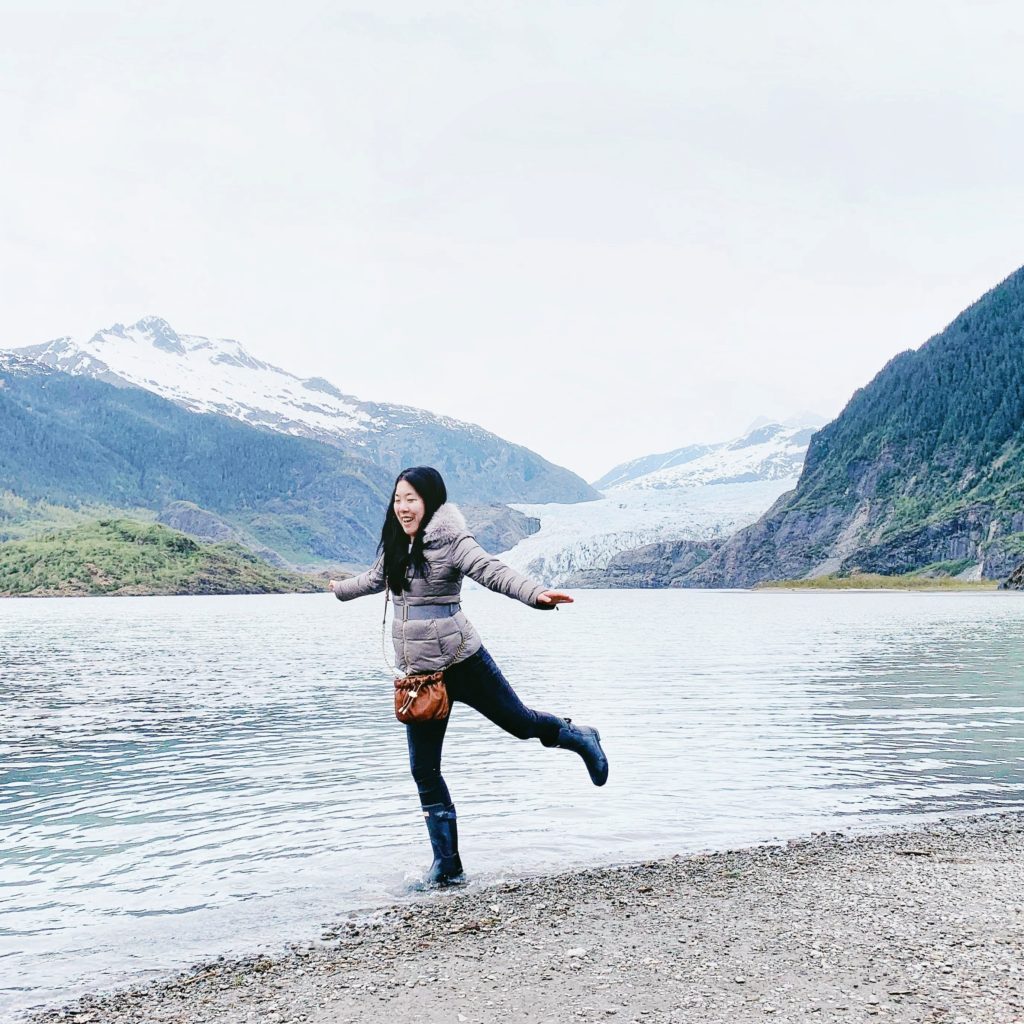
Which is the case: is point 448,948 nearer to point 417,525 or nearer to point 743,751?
point 417,525

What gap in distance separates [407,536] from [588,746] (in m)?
3.35

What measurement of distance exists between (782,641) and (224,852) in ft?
202

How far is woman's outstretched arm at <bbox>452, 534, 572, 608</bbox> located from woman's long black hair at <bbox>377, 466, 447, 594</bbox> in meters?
0.39

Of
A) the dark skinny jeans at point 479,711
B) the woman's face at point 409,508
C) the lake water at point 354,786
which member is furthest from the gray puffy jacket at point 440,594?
the lake water at point 354,786

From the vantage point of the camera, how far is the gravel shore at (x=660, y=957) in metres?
7.22

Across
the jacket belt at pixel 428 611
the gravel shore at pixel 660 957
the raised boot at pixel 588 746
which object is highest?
the jacket belt at pixel 428 611

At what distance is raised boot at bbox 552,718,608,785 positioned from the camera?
1191cm

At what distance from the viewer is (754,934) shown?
29.2 feet

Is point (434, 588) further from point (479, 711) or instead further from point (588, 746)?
point (588, 746)

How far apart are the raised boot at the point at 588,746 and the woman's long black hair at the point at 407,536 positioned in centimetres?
268

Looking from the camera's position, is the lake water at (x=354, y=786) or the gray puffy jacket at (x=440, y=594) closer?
the gray puffy jacket at (x=440, y=594)

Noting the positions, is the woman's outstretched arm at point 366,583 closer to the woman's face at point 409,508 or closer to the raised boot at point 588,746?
the woman's face at point 409,508

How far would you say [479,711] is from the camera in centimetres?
1111

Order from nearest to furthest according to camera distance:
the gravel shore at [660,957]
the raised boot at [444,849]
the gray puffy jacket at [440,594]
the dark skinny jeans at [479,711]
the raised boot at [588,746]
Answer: the gravel shore at [660,957] → the gray puffy jacket at [440,594] → the dark skinny jeans at [479,711] → the raised boot at [444,849] → the raised boot at [588,746]
